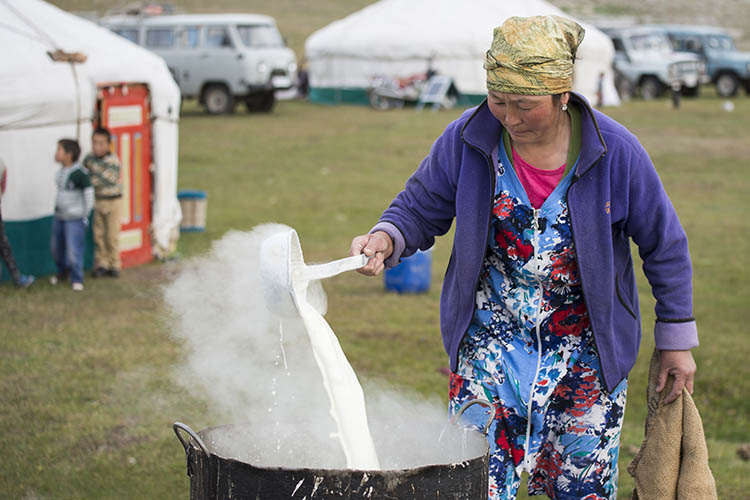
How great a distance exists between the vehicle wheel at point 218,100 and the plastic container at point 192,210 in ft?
41.1

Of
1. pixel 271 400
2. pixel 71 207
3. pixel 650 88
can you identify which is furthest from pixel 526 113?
pixel 650 88

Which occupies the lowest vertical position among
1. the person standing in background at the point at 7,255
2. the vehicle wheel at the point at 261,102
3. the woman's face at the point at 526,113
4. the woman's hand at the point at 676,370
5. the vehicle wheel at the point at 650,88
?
the vehicle wheel at the point at 261,102

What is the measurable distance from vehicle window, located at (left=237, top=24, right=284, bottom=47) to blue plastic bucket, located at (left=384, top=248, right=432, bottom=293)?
15971mm

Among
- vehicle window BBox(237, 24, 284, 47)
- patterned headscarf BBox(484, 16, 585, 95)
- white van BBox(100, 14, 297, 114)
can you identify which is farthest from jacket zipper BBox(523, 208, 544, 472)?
vehicle window BBox(237, 24, 284, 47)

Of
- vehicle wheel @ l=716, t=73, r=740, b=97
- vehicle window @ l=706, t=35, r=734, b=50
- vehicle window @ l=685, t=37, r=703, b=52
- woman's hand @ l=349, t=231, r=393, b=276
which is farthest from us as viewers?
vehicle window @ l=706, t=35, r=734, b=50

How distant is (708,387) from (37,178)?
557 centimetres

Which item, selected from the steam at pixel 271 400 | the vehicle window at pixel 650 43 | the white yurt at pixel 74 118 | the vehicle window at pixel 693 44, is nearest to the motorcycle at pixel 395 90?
the vehicle window at pixel 650 43

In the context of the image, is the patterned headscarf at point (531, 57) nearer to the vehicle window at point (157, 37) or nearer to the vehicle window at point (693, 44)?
the vehicle window at point (157, 37)

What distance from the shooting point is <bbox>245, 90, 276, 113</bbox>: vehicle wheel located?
24.2 metres

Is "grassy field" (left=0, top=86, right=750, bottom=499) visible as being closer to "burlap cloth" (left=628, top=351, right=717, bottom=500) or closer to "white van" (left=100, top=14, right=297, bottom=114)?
"burlap cloth" (left=628, top=351, right=717, bottom=500)

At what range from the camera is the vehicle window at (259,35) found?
23094mm

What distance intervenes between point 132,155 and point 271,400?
224 inches

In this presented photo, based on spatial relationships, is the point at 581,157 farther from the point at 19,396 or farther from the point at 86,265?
the point at 86,265

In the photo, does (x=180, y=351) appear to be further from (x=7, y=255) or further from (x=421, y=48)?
(x=421, y=48)
